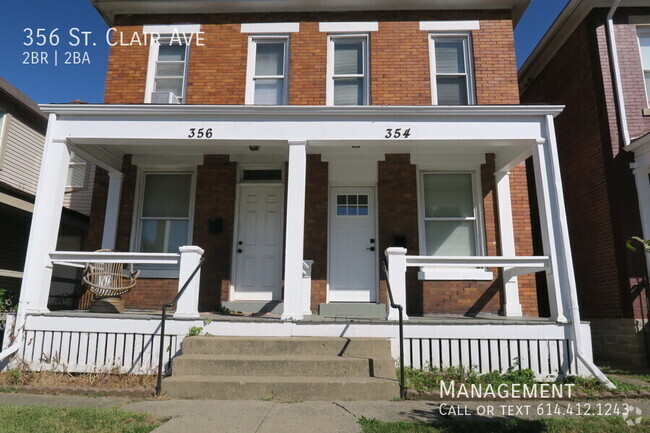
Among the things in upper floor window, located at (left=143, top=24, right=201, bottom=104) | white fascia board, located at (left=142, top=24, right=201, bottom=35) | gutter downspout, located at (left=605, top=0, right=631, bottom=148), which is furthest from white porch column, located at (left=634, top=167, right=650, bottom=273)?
white fascia board, located at (left=142, top=24, right=201, bottom=35)

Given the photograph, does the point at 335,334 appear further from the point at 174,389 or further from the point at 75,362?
the point at 75,362

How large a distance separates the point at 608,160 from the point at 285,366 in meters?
7.10

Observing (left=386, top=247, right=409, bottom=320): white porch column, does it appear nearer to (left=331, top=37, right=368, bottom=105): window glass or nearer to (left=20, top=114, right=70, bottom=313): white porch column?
(left=331, top=37, right=368, bottom=105): window glass

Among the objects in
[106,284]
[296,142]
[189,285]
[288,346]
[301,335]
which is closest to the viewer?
[288,346]

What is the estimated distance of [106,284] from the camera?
7.60 m

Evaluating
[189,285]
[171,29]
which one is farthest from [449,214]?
[171,29]

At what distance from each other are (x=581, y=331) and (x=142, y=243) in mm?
7408

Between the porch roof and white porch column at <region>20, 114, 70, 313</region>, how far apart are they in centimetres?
32

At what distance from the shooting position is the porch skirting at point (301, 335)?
597 cm

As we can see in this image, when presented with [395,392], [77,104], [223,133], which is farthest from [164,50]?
[395,392]

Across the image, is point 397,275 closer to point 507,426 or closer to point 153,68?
point 507,426

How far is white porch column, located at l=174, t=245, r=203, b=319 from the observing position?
244 inches

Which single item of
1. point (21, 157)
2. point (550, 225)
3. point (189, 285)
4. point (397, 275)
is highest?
point (21, 157)

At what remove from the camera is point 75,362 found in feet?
20.1
